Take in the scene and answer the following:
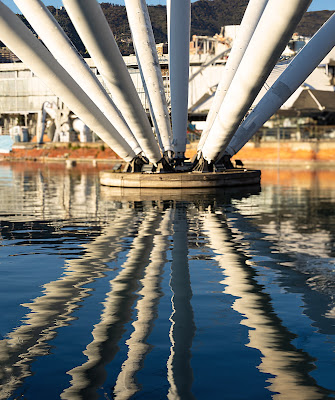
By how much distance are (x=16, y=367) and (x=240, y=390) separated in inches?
85.6

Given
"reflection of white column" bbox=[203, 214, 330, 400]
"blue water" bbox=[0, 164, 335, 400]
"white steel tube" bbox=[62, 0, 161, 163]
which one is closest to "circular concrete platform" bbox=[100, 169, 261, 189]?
"white steel tube" bbox=[62, 0, 161, 163]

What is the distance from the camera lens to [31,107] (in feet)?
358

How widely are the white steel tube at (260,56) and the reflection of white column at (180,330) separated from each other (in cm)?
561

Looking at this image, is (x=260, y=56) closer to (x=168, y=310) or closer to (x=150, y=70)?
(x=168, y=310)

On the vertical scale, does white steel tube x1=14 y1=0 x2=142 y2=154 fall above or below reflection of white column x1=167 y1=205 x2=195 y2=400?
above

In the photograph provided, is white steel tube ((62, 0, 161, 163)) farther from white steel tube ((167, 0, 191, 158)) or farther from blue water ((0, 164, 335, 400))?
blue water ((0, 164, 335, 400))

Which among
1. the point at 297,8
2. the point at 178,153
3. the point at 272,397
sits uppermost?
the point at 297,8

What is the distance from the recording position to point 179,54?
3250cm

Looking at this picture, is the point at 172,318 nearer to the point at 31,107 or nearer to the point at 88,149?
the point at 88,149

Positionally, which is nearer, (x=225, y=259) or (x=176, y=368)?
(x=176, y=368)

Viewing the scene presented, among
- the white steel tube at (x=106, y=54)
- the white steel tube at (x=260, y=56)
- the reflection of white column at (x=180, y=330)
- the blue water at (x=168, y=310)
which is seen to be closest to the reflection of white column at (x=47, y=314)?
the blue water at (x=168, y=310)

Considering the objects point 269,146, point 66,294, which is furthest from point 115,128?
point 269,146

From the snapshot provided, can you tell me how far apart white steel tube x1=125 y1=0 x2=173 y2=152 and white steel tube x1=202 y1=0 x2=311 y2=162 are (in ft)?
20.8

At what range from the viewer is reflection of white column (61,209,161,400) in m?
6.23
